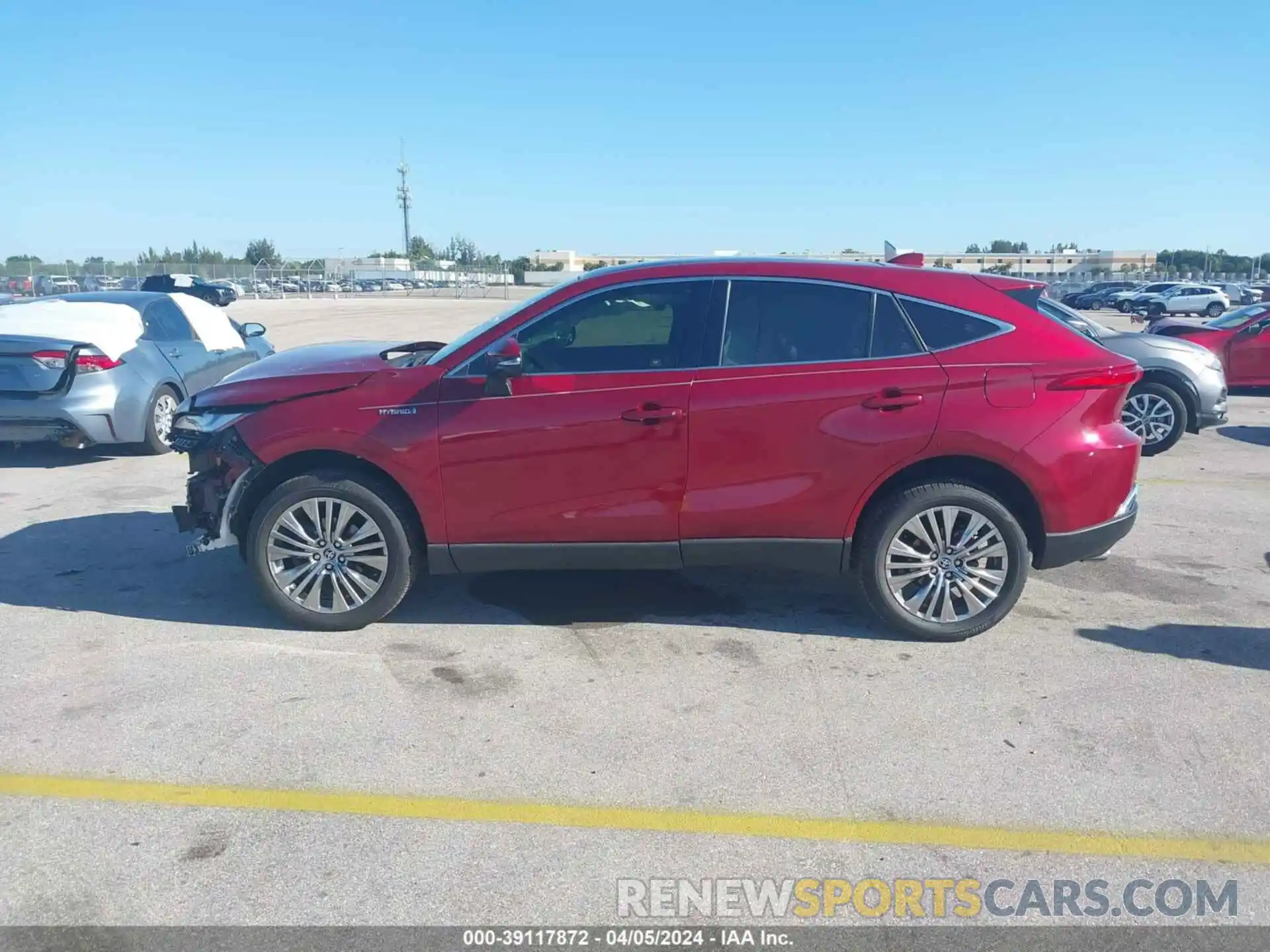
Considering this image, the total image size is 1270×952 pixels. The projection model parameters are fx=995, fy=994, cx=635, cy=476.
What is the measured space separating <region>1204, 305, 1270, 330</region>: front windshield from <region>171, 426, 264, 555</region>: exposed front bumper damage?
14.5 metres

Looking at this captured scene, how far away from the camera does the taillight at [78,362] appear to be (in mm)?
8742

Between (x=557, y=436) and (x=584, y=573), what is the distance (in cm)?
145

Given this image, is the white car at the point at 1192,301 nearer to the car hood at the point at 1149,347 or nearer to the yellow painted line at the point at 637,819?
the car hood at the point at 1149,347

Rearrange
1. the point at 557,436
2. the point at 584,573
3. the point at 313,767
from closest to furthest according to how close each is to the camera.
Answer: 1. the point at 313,767
2. the point at 557,436
3. the point at 584,573

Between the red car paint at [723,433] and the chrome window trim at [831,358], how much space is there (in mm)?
22

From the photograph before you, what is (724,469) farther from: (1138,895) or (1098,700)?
(1138,895)

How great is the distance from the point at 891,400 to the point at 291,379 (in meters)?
3.00

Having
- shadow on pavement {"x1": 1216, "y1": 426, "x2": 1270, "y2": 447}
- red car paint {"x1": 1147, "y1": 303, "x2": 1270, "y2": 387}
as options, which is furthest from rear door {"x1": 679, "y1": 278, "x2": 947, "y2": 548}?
red car paint {"x1": 1147, "y1": 303, "x2": 1270, "y2": 387}

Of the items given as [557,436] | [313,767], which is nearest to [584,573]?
[557,436]

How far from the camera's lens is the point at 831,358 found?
4.90 m

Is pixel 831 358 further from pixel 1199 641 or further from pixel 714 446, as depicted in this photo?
pixel 1199 641

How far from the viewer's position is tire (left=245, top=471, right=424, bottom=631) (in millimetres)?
4941

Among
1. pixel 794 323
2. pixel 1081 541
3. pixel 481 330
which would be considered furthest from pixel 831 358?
pixel 481 330

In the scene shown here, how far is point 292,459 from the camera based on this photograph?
503cm
